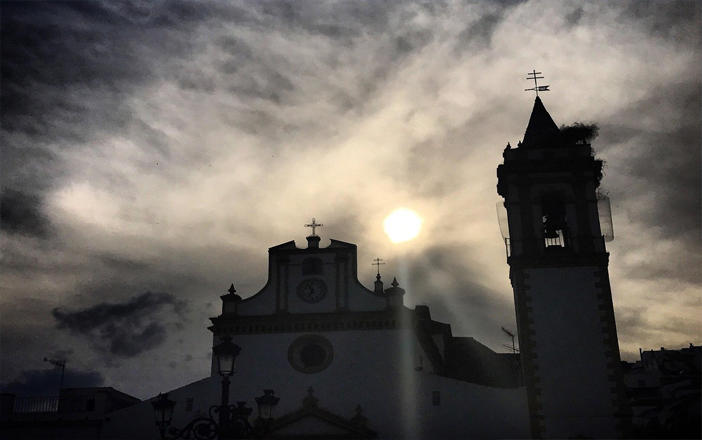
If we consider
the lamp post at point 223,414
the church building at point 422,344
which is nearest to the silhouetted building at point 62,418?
the church building at point 422,344

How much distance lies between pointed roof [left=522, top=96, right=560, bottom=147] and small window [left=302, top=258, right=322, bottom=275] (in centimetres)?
941

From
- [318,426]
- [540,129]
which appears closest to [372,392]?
[318,426]

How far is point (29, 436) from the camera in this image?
28.5 m

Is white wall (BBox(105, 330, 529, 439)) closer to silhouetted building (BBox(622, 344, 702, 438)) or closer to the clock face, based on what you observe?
the clock face

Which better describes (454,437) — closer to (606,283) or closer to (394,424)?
(394,424)

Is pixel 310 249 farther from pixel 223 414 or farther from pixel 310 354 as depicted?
pixel 223 414

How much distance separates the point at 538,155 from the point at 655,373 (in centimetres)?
1846

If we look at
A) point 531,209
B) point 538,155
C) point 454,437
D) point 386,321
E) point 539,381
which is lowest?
point 454,437

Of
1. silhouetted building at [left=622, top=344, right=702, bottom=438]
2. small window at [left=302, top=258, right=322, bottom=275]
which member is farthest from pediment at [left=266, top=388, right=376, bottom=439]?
silhouetted building at [left=622, top=344, right=702, bottom=438]

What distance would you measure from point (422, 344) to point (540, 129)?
10.0 metres

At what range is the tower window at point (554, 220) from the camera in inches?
1046

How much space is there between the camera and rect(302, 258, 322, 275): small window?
29234mm

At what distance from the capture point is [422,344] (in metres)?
30.5

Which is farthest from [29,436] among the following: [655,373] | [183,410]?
[655,373]
